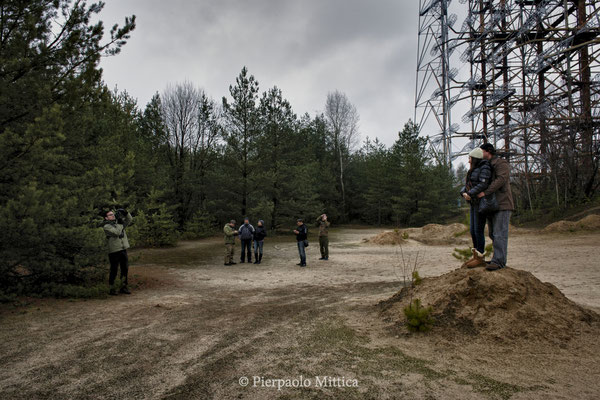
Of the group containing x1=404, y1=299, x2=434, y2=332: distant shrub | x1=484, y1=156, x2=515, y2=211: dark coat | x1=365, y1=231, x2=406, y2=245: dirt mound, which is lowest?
x1=365, y1=231, x2=406, y2=245: dirt mound

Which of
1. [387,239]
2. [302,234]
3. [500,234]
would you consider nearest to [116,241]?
[302,234]

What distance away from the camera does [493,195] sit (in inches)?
183

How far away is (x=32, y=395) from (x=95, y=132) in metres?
6.66

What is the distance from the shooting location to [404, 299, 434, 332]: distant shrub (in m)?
4.16

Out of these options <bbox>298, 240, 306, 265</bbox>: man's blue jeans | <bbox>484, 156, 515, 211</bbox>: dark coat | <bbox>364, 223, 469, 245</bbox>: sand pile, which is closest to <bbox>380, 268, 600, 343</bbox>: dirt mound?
<bbox>484, 156, 515, 211</bbox>: dark coat


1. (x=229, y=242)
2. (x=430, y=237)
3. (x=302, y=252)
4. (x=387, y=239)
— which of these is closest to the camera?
(x=302, y=252)

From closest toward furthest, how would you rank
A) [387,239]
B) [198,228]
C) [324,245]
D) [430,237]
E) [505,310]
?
[505,310], [324,245], [387,239], [430,237], [198,228]

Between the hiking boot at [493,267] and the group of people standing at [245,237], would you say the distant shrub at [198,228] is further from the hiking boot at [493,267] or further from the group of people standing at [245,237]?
the hiking boot at [493,267]

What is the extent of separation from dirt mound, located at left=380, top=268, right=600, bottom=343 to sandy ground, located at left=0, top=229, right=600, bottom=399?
192 millimetres

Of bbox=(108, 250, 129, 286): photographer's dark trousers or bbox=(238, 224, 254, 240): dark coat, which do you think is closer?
bbox=(108, 250, 129, 286): photographer's dark trousers

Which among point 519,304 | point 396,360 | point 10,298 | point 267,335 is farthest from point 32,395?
point 519,304

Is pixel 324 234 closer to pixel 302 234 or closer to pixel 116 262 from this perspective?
pixel 302 234

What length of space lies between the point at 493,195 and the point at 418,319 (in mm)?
2065

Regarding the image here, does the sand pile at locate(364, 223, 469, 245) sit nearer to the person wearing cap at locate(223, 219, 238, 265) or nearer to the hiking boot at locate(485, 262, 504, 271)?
the person wearing cap at locate(223, 219, 238, 265)
